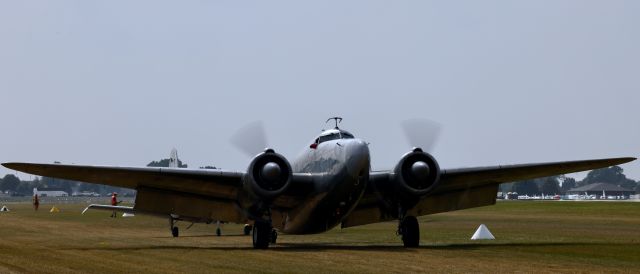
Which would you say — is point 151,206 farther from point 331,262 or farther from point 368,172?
point 331,262

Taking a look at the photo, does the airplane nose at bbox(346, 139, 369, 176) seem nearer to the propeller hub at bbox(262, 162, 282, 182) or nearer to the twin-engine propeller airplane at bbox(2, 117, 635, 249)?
the twin-engine propeller airplane at bbox(2, 117, 635, 249)

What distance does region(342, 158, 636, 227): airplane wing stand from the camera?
29.2 m

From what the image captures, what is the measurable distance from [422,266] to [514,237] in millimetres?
13385

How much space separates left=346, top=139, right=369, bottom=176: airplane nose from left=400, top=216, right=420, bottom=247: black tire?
2813 millimetres

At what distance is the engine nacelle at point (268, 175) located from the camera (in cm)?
2727

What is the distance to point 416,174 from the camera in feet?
89.7

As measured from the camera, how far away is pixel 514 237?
33406 millimetres

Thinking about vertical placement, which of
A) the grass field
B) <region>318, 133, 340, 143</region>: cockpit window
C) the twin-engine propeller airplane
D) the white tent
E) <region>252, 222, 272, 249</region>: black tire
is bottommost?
the grass field

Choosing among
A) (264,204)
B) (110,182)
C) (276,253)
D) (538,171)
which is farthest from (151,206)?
(538,171)

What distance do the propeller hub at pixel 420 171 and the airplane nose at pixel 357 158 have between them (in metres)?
1.52

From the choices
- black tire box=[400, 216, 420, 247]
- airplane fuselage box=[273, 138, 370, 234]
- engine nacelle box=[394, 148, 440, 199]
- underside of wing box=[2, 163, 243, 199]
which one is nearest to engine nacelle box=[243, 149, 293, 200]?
underside of wing box=[2, 163, 243, 199]

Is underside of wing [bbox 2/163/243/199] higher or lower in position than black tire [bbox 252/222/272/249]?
higher

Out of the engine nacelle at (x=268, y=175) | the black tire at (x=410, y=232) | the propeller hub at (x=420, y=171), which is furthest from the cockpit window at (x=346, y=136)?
the black tire at (x=410, y=232)

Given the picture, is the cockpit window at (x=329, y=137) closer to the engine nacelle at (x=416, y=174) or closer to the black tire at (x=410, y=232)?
the engine nacelle at (x=416, y=174)
